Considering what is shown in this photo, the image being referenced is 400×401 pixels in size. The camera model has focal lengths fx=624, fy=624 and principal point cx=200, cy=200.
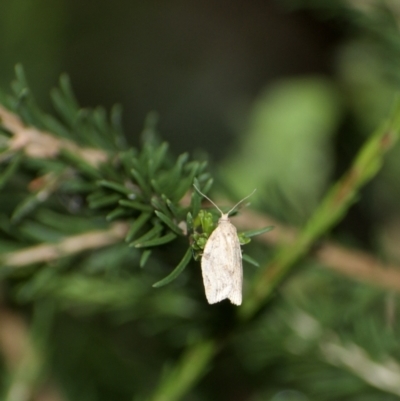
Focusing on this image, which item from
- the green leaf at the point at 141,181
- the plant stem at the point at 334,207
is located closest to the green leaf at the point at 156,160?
the green leaf at the point at 141,181

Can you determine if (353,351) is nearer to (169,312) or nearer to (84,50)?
(169,312)

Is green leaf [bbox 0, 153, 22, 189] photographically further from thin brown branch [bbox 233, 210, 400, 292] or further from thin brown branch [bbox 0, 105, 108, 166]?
thin brown branch [bbox 233, 210, 400, 292]

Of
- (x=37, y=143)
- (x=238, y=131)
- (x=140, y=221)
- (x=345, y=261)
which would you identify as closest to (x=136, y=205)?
(x=140, y=221)

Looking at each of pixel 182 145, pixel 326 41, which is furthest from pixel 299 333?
pixel 182 145

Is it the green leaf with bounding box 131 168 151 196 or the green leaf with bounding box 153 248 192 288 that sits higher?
the green leaf with bounding box 131 168 151 196

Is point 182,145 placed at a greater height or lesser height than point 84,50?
lesser

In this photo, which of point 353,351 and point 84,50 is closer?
point 353,351

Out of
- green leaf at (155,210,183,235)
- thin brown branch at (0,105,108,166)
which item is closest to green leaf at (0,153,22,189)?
thin brown branch at (0,105,108,166)

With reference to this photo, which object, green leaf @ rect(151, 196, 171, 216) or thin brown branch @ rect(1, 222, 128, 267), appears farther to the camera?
thin brown branch @ rect(1, 222, 128, 267)
